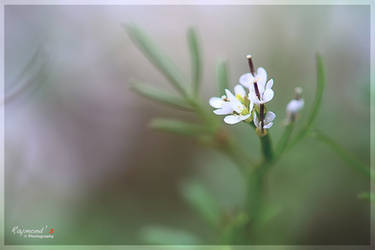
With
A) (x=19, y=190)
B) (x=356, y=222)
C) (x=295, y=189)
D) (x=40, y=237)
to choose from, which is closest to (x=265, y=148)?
(x=295, y=189)

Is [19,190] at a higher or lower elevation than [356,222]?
higher

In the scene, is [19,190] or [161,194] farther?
[161,194]

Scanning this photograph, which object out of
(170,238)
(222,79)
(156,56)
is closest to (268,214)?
(170,238)

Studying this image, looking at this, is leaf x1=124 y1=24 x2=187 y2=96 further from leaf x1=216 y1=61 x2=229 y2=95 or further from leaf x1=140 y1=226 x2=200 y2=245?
leaf x1=140 y1=226 x2=200 y2=245

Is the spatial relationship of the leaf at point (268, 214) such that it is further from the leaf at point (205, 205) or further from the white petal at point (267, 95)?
the white petal at point (267, 95)

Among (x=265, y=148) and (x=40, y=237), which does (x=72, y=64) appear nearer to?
(x=40, y=237)

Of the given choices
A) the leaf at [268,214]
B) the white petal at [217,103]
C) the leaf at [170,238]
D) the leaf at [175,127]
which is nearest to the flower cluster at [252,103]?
the white petal at [217,103]
